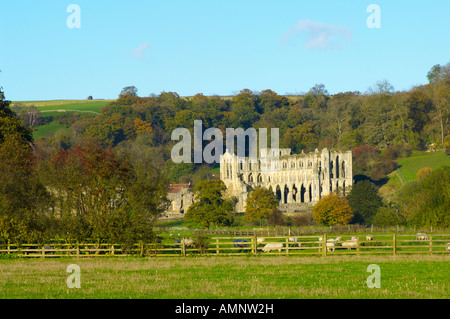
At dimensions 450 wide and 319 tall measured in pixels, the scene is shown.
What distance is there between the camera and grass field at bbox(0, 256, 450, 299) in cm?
2138

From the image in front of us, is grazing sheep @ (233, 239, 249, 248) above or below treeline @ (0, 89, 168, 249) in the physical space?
below

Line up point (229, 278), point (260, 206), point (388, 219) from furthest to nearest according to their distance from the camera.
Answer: point (260, 206) → point (388, 219) → point (229, 278)

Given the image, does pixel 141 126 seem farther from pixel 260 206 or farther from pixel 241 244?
pixel 241 244

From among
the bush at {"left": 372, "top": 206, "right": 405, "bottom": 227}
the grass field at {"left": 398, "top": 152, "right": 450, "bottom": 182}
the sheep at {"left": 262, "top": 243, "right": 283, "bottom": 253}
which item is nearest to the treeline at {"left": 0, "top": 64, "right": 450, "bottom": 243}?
the bush at {"left": 372, "top": 206, "right": 405, "bottom": 227}

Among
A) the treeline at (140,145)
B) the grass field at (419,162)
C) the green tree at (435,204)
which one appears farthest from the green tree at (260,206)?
the grass field at (419,162)

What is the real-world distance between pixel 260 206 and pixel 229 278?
66841mm

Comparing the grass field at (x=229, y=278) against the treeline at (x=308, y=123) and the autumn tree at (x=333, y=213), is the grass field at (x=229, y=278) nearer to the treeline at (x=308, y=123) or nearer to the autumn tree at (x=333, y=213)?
the autumn tree at (x=333, y=213)

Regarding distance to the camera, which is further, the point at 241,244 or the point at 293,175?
the point at 293,175

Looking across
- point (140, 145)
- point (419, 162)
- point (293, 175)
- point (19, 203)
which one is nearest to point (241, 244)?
point (19, 203)

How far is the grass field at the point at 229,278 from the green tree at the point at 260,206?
55.3 metres

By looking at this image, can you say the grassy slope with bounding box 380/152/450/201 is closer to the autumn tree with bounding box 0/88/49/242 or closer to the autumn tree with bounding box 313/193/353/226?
the autumn tree with bounding box 313/193/353/226

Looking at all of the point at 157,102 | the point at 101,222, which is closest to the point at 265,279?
the point at 101,222

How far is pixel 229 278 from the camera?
83.6ft

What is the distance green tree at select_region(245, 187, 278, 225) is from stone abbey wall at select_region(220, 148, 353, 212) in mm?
20652
